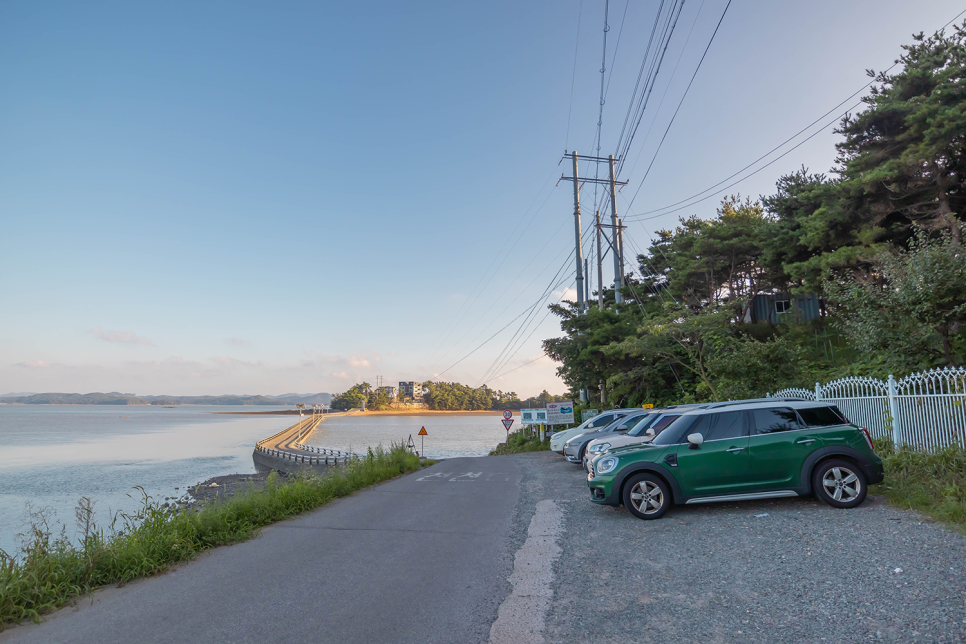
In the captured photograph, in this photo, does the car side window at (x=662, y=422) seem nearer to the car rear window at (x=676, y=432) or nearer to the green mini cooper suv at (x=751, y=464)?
the car rear window at (x=676, y=432)

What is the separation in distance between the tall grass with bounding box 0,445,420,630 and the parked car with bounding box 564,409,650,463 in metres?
9.18

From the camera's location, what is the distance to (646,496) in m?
8.12

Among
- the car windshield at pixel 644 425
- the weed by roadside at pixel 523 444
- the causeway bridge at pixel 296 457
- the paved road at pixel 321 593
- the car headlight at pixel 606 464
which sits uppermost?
the car windshield at pixel 644 425

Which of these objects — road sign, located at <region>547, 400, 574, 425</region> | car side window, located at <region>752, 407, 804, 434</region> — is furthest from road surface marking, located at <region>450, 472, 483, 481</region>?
road sign, located at <region>547, 400, 574, 425</region>

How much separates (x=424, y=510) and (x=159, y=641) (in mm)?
6064

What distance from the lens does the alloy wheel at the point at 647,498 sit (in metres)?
8.10

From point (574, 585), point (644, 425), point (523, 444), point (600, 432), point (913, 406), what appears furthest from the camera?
point (523, 444)

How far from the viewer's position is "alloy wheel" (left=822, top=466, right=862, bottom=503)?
25.7 feet

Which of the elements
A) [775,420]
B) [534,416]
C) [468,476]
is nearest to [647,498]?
[775,420]

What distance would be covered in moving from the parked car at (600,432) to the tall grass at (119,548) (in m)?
9.18

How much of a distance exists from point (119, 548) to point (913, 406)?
12.8 m

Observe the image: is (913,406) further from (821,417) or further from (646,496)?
(646,496)

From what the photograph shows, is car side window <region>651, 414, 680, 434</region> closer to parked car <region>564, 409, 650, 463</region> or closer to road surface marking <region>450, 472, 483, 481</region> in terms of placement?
parked car <region>564, 409, 650, 463</region>

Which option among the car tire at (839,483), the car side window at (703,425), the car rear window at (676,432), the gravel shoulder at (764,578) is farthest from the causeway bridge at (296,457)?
the car tire at (839,483)
